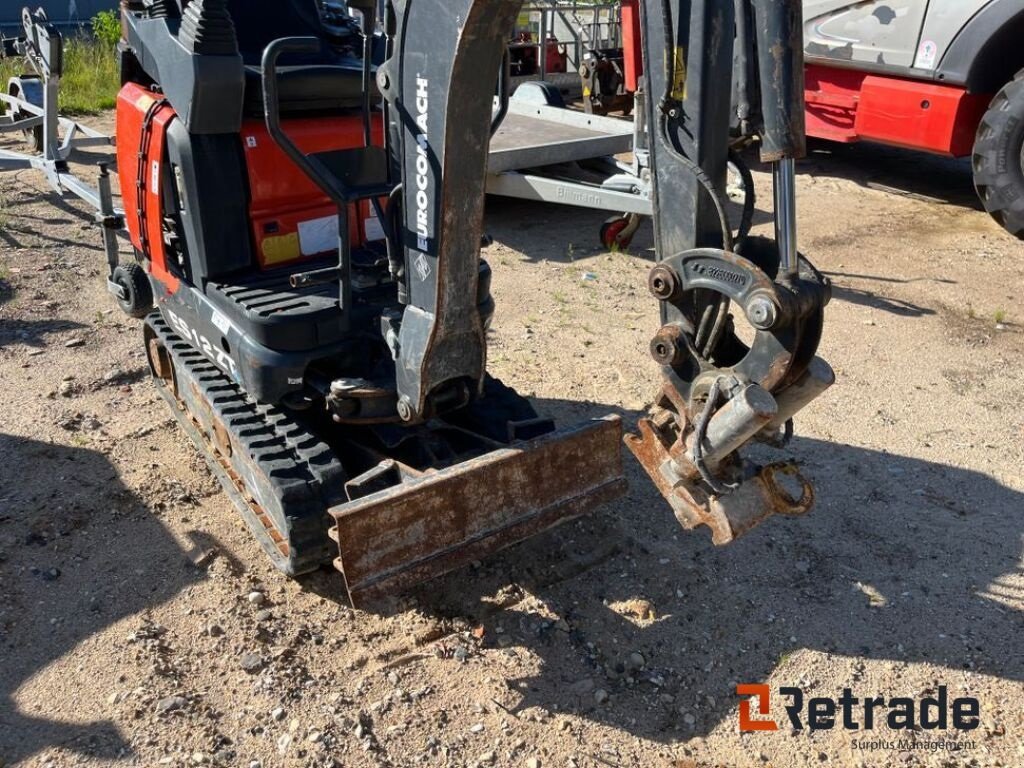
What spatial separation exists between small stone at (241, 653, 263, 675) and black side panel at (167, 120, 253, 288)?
1.61m

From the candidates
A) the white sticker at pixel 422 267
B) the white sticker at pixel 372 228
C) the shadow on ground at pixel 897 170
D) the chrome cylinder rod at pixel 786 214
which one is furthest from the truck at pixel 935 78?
the white sticker at pixel 422 267

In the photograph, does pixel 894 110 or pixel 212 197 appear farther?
pixel 894 110

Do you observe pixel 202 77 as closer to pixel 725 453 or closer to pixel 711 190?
pixel 711 190

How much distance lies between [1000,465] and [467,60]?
3.52 meters

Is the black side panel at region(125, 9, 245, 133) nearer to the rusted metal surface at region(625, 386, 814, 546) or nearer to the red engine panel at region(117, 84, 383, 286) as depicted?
the red engine panel at region(117, 84, 383, 286)

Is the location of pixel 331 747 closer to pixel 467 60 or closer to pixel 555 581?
pixel 555 581

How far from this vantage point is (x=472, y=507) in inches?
142

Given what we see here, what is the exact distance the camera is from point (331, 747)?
125 inches

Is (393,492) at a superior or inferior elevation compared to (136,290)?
inferior

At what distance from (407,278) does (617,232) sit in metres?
4.66

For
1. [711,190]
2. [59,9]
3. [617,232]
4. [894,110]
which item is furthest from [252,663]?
[59,9]

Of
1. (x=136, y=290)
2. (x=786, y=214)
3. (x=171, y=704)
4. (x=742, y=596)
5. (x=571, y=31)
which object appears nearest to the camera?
(x=786, y=214)

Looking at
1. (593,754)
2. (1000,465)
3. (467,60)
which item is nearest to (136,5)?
(467,60)

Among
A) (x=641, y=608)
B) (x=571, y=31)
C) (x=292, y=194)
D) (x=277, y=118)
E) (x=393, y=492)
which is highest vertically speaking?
(x=571, y=31)
